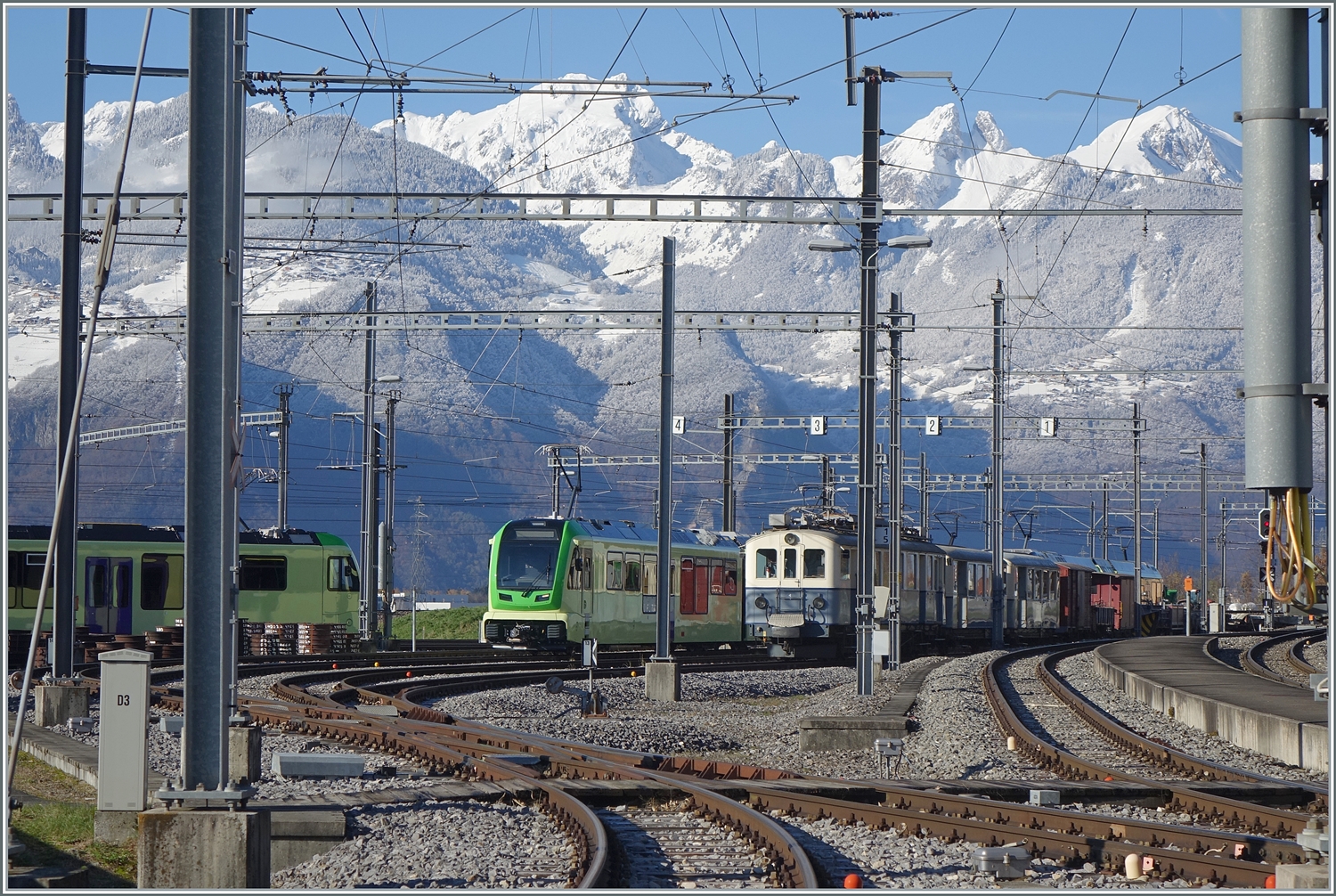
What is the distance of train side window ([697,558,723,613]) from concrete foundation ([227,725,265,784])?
2262 cm

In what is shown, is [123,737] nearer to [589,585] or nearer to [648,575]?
[589,585]

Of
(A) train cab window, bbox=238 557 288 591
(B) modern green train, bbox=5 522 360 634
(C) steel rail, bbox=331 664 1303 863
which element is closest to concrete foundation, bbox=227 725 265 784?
(C) steel rail, bbox=331 664 1303 863

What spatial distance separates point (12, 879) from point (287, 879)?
1485 mm

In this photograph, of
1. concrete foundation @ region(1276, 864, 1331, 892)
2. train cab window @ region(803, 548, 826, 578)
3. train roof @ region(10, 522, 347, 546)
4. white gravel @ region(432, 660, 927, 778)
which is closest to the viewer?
concrete foundation @ region(1276, 864, 1331, 892)

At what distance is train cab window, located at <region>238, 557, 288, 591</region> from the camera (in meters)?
35.5

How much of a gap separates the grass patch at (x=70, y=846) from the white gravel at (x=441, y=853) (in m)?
0.87

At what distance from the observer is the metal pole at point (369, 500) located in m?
36.8

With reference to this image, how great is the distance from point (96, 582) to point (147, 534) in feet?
4.63

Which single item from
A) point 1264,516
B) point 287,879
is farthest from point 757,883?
point 1264,516

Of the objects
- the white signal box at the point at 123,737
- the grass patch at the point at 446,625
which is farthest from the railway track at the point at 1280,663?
the grass patch at the point at 446,625

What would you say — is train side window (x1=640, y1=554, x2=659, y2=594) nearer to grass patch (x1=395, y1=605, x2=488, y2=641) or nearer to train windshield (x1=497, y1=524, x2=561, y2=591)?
train windshield (x1=497, y1=524, x2=561, y2=591)

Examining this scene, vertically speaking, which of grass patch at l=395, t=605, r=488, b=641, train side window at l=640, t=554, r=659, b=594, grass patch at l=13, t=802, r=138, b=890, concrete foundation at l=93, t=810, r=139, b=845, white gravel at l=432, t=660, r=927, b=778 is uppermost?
train side window at l=640, t=554, r=659, b=594

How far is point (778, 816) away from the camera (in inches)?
401

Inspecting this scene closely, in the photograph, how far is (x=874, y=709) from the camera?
1748 cm
